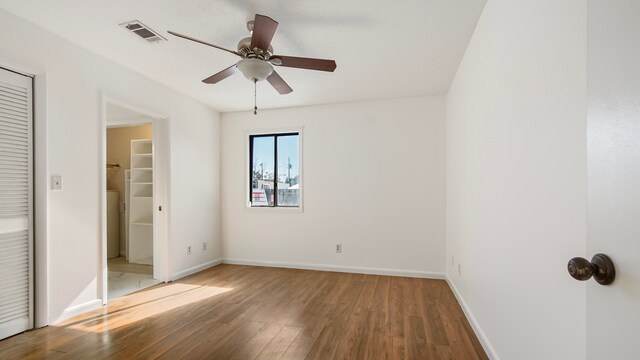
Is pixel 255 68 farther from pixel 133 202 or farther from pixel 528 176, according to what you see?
pixel 133 202

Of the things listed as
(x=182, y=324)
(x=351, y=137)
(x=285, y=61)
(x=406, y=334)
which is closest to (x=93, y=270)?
(x=182, y=324)

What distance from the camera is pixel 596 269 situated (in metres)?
0.63

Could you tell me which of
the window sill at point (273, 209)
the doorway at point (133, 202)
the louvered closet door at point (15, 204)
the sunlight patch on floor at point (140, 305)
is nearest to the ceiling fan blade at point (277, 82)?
the doorway at point (133, 202)

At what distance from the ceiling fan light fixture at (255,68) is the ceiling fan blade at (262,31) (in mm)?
128

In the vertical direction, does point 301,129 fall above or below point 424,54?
below

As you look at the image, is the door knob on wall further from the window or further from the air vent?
the window

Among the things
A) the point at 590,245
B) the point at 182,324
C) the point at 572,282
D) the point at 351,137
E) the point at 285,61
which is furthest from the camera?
the point at 351,137

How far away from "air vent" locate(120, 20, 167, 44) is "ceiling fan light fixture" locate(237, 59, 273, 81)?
888mm

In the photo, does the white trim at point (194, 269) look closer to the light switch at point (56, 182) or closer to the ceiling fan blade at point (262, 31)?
the light switch at point (56, 182)

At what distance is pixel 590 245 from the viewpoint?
0.69m

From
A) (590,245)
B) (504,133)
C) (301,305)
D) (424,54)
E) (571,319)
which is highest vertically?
(424,54)

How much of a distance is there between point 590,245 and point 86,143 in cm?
360

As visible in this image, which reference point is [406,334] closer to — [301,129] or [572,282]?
[572,282]

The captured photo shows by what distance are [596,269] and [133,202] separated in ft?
18.1
